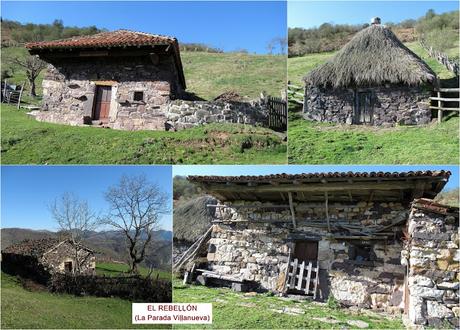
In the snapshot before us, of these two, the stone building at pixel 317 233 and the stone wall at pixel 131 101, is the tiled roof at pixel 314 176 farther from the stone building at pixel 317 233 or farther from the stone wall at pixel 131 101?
the stone wall at pixel 131 101

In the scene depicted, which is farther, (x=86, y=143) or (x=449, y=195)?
(x=449, y=195)

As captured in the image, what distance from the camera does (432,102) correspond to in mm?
12086

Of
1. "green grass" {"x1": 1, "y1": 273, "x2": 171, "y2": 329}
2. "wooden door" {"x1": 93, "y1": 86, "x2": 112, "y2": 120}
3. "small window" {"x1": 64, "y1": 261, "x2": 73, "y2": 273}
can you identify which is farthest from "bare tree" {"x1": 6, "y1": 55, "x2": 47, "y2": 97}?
"green grass" {"x1": 1, "y1": 273, "x2": 171, "y2": 329}

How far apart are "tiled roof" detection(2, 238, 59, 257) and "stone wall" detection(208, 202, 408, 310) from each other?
6.77 metres

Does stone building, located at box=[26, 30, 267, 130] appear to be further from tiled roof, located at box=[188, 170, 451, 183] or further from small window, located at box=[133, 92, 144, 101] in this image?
tiled roof, located at box=[188, 170, 451, 183]

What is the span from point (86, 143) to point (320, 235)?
20.4 feet

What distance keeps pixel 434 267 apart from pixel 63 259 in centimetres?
1068

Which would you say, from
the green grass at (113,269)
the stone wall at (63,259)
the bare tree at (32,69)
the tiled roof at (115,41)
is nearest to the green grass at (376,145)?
the tiled roof at (115,41)

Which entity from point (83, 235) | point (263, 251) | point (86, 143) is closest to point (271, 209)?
point (263, 251)

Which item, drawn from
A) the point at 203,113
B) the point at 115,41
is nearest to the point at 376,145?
the point at 203,113

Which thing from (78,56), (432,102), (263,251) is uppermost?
(78,56)

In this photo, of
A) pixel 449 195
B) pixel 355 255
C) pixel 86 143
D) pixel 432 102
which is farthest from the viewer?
pixel 449 195

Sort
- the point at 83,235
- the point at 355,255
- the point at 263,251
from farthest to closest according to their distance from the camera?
the point at 83,235
the point at 263,251
the point at 355,255

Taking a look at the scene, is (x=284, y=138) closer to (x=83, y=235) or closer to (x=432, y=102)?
(x=432, y=102)
